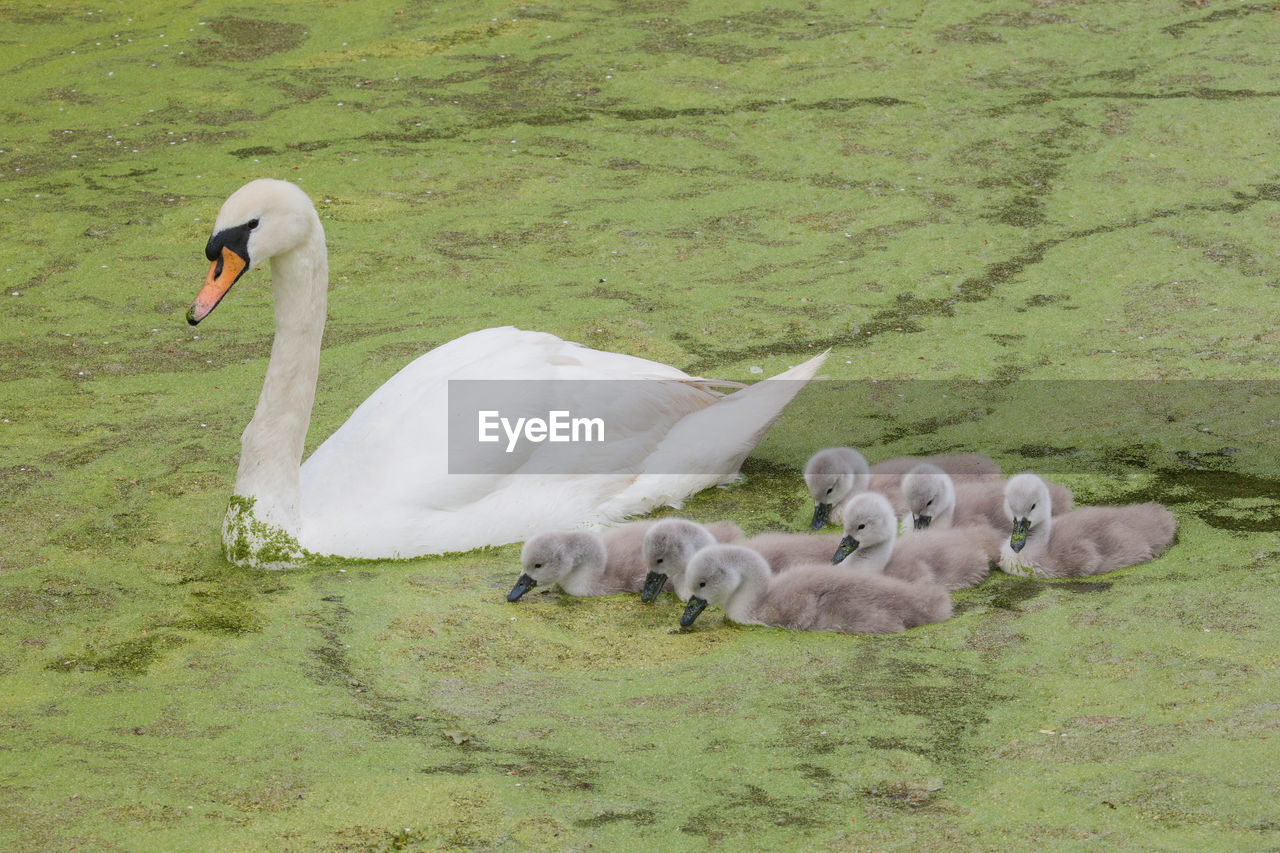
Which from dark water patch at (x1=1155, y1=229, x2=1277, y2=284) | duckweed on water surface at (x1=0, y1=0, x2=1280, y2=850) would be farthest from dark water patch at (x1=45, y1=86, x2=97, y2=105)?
dark water patch at (x1=1155, y1=229, x2=1277, y2=284)

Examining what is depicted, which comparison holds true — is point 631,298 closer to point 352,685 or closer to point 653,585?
point 653,585

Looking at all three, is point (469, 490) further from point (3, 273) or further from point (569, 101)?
point (569, 101)

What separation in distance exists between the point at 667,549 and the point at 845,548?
53 centimetres

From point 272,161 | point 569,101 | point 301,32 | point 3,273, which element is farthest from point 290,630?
point 301,32

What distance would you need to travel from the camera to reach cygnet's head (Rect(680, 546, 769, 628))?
373cm

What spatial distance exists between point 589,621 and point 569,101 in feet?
16.7

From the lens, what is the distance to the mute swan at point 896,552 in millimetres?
4000

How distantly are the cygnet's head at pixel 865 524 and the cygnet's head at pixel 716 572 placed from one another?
0.33 m

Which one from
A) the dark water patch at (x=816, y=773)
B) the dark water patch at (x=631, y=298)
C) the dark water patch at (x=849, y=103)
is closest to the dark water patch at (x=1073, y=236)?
the dark water patch at (x=631, y=298)

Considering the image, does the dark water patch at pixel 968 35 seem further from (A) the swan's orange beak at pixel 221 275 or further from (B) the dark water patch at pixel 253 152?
(A) the swan's orange beak at pixel 221 275

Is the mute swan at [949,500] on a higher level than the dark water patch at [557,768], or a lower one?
higher

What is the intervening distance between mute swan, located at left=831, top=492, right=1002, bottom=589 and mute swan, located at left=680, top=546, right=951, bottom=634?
0.57 ft

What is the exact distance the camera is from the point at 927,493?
4.27 meters

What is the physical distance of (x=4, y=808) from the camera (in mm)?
2635
